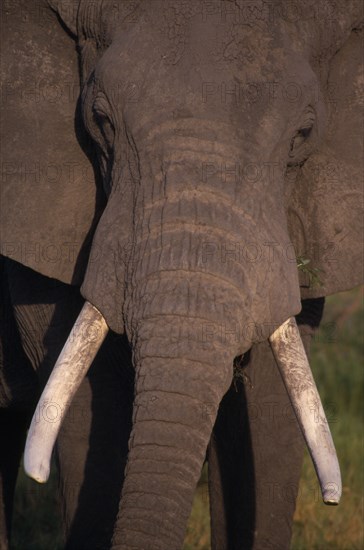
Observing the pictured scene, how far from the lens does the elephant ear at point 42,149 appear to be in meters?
4.88

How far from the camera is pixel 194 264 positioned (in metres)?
4.29

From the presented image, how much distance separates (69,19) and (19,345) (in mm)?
1333

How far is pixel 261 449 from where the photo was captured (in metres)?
5.29

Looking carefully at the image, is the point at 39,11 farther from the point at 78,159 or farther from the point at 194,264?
the point at 194,264

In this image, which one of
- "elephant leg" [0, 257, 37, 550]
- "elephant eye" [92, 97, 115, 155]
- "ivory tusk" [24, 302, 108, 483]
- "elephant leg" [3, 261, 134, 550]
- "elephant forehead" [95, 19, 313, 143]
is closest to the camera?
"ivory tusk" [24, 302, 108, 483]

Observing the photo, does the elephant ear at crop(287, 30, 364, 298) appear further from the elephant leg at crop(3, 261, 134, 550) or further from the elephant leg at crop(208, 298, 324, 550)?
the elephant leg at crop(3, 261, 134, 550)

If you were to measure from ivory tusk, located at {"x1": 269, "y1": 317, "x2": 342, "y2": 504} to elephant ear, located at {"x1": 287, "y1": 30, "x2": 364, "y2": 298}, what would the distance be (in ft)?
1.50

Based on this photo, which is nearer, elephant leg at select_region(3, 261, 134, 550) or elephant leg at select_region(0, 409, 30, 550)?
elephant leg at select_region(3, 261, 134, 550)

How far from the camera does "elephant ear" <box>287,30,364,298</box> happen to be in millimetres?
4918

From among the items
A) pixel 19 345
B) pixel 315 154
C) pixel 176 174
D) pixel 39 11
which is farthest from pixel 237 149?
pixel 19 345

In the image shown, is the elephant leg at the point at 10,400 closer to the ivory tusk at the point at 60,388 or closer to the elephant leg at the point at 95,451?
the elephant leg at the point at 95,451

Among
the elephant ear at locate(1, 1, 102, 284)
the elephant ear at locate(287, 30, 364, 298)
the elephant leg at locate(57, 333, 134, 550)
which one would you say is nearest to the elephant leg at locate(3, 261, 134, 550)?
the elephant leg at locate(57, 333, 134, 550)

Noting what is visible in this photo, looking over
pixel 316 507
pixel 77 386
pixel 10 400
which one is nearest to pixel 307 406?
pixel 77 386

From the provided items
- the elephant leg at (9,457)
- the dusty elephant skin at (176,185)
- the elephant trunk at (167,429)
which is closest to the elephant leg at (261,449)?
the dusty elephant skin at (176,185)
